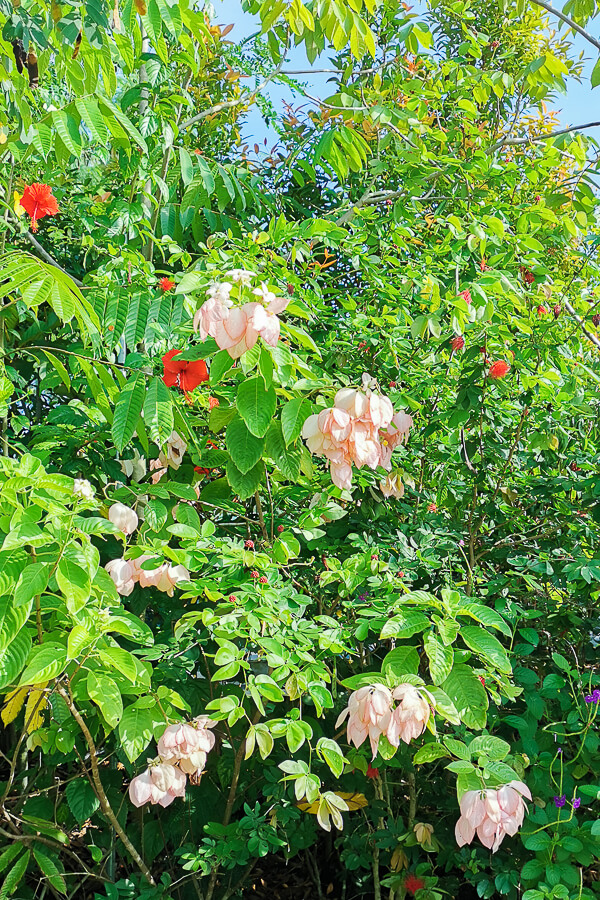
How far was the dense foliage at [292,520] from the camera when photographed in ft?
4.40

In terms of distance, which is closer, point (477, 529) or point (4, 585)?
point (4, 585)

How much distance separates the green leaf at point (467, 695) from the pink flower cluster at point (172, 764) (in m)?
0.49

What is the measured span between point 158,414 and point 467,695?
0.79 meters

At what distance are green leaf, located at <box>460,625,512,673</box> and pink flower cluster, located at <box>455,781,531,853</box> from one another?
206 mm

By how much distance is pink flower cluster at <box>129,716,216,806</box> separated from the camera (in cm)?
140

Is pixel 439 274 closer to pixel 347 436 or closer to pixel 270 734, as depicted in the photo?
pixel 347 436

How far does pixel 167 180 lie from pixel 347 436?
4.69 ft

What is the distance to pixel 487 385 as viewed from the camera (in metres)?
1.91

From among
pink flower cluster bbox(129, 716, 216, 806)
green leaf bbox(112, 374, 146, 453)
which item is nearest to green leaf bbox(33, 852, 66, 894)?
pink flower cluster bbox(129, 716, 216, 806)

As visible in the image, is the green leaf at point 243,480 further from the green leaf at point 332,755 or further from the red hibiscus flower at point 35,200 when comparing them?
the red hibiscus flower at point 35,200

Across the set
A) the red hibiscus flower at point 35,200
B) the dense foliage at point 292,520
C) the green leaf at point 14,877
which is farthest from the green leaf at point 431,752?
the red hibiscus flower at point 35,200

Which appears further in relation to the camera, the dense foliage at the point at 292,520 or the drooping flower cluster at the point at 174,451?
the drooping flower cluster at the point at 174,451

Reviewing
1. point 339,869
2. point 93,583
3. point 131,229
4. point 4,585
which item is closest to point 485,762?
point 93,583

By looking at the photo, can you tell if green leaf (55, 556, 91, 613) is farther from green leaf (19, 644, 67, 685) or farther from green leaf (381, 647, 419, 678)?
green leaf (381, 647, 419, 678)
